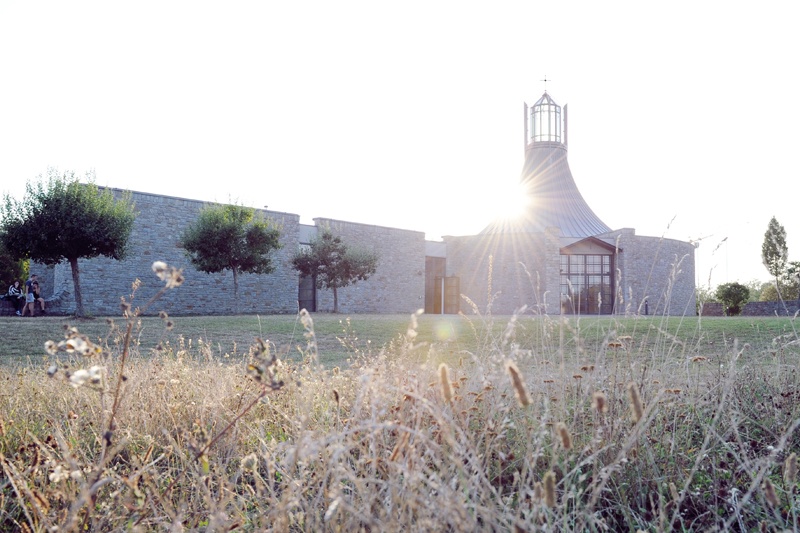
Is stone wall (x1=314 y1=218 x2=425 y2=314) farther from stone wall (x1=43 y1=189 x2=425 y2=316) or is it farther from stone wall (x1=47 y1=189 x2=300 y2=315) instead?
stone wall (x1=47 y1=189 x2=300 y2=315)

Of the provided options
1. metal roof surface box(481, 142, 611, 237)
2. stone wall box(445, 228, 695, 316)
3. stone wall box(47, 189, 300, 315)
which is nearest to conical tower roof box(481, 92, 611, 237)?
metal roof surface box(481, 142, 611, 237)

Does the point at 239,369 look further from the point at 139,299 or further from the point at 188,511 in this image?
the point at 139,299

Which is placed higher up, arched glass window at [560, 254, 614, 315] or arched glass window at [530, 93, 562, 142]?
arched glass window at [530, 93, 562, 142]

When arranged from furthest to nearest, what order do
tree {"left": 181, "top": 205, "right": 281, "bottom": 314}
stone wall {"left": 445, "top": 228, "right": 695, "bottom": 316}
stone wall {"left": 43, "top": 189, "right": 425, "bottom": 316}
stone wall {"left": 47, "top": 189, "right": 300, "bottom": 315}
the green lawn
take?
stone wall {"left": 445, "top": 228, "right": 695, "bottom": 316} → stone wall {"left": 43, "top": 189, "right": 425, "bottom": 316} → stone wall {"left": 47, "top": 189, "right": 300, "bottom": 315} → tree {"left": 181, "top": 205, "right": 281, "bottom": 314} → the green lawn

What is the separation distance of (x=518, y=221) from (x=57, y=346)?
30.2 meters

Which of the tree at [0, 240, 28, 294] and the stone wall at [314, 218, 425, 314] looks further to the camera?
the stone wall at [314, 218, 425, 314]

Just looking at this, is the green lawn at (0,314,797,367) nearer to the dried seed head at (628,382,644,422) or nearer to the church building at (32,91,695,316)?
the dried seed head at (628,382,644,422)

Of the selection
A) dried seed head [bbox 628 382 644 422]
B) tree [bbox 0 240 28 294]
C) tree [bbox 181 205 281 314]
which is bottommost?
dried seed head [bbox 628 382 644 422]

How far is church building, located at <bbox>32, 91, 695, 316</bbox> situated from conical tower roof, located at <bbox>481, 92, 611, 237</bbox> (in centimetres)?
5

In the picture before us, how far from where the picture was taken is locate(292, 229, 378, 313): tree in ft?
84.4

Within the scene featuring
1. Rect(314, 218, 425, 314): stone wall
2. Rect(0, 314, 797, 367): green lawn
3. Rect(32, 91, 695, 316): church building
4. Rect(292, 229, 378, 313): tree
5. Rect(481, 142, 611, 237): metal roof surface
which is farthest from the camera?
Rect(481, 142, 611, 237): metal roof surface

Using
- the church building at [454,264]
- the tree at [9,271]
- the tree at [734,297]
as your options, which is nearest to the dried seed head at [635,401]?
the church building at [454,264]

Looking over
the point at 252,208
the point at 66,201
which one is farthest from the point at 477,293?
the point at 66,201

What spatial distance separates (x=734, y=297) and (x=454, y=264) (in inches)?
514
